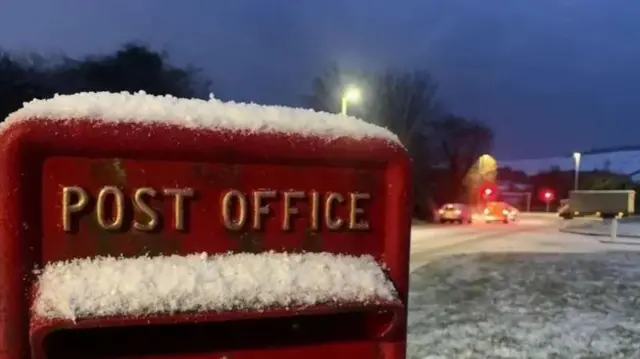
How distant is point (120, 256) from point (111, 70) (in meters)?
35.4

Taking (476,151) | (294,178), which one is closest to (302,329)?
(294,178)

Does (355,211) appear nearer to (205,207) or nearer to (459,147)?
(205,207)

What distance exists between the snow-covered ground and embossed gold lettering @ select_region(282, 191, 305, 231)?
557cm

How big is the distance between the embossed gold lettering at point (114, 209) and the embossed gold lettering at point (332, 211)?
52cm

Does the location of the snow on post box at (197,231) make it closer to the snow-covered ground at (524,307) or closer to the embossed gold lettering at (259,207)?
the embossed gold lettering at (259,207)

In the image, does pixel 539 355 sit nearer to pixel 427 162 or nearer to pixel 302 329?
pixel 302 329

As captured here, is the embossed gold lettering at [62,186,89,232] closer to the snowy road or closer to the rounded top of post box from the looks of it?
the rounded top of post box

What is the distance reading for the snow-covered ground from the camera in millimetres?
7922

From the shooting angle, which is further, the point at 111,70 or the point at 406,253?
the point at 111,70

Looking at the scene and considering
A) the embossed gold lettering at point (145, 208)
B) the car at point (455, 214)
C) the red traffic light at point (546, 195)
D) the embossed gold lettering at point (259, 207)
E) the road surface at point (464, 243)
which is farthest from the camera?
the red traffic light at point (546, 195)

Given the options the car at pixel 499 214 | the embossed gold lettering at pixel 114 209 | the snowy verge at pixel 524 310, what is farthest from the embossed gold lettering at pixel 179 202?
the car at pixel 499 214

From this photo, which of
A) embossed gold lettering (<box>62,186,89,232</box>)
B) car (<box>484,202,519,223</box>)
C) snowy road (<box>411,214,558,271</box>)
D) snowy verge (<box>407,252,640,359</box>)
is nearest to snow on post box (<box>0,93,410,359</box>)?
embossed gold lettering (<box>62,186,89,232</box>)

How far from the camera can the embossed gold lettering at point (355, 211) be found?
2.05m

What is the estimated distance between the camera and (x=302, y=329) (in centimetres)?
211
